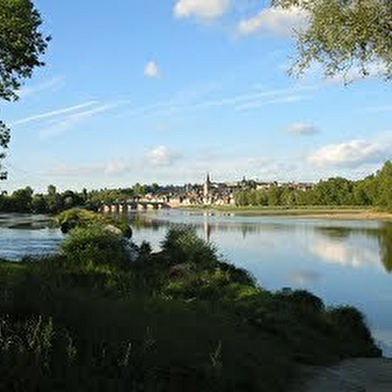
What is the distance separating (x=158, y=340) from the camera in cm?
1298

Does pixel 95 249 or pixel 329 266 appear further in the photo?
pixel 329 266

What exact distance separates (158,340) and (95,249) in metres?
23.4

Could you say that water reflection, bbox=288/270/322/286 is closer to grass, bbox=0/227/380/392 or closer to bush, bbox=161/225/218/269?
bush, bbox=161/225/218/269

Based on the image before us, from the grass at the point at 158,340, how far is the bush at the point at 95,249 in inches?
312

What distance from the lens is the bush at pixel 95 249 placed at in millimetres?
34094

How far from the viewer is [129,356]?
37.4ft

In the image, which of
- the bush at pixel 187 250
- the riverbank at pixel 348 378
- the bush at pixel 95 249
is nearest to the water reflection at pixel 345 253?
the bush at pixel 187 250

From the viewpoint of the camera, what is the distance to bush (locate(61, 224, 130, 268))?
112 feet

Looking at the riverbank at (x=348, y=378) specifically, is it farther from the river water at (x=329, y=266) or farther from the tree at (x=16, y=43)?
the tree at (x=16, y=43)

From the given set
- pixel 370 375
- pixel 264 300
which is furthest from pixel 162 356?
pixel 264 300

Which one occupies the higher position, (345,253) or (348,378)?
(348,378)

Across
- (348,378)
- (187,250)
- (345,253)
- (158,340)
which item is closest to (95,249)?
(187,250)

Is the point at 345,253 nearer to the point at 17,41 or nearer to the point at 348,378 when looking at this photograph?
the point at 17,41

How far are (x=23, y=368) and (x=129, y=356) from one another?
212 centimetres
